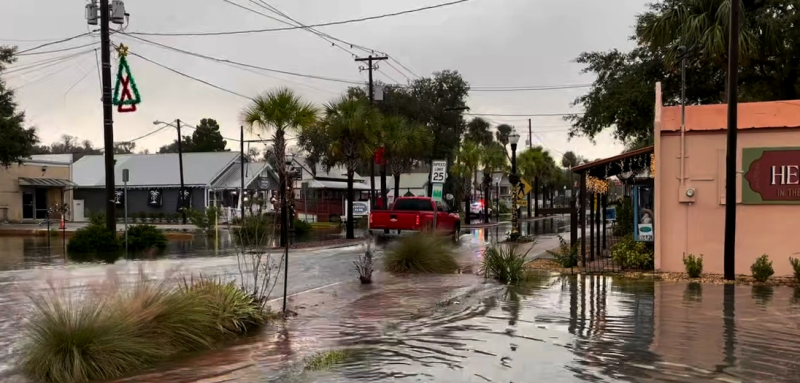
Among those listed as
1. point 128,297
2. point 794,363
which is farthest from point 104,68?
point 794,363

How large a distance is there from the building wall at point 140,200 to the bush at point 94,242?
27.0 m

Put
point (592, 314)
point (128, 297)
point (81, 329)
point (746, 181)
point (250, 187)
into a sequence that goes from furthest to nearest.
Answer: point (250, 187), point (746, 181), point (592, 314), point (128, 297), point (81, 329)

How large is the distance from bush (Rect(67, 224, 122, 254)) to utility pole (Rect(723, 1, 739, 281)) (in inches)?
665

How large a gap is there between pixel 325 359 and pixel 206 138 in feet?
288

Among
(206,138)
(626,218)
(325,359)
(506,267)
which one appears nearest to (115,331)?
(325,359)

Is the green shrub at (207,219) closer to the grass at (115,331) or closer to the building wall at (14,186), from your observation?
the building wall at (14,186)

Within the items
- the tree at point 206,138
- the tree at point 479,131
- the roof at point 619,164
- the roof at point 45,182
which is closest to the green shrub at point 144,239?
the roof at point 619,164

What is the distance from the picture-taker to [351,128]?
89.6 feet

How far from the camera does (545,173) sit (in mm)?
71312

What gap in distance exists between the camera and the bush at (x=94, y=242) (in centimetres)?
2030

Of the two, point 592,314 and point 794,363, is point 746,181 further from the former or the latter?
point 794,363

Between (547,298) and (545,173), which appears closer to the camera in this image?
(547,298)

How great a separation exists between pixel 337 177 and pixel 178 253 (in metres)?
39.9

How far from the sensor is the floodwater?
6.50 meters
